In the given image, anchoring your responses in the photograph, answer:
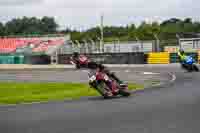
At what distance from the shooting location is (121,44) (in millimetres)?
47688

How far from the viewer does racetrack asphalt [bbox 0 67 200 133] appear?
8.65 m

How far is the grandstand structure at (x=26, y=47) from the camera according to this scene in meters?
59.0

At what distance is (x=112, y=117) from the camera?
1000cm

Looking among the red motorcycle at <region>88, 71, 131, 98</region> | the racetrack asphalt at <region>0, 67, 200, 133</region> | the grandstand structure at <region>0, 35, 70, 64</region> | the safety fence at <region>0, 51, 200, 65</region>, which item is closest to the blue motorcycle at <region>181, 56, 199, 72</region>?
the safety fence at <region>0, 51, 200, 65</region>

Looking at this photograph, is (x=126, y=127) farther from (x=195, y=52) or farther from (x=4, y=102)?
(x=195, y=52)

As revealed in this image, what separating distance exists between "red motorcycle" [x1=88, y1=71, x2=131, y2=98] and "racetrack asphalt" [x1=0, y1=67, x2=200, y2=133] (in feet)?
4.19

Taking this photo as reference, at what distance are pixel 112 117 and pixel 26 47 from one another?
56.6 meters

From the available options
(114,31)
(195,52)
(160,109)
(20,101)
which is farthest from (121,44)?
(114,31)

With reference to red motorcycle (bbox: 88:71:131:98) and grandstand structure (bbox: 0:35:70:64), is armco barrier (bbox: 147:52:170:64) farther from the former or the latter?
red motorcycle (bbox: 88:71:131:98)

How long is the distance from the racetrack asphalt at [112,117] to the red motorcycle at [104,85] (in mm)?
1277

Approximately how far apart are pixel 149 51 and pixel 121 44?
3.99m

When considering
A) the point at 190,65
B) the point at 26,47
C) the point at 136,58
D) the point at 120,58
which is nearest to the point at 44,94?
the point at 190,65

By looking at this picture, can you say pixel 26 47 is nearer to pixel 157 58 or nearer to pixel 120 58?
pixel 120 58

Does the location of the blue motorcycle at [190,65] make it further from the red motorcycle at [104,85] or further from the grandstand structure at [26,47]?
the grandstand structure at [26,47]
